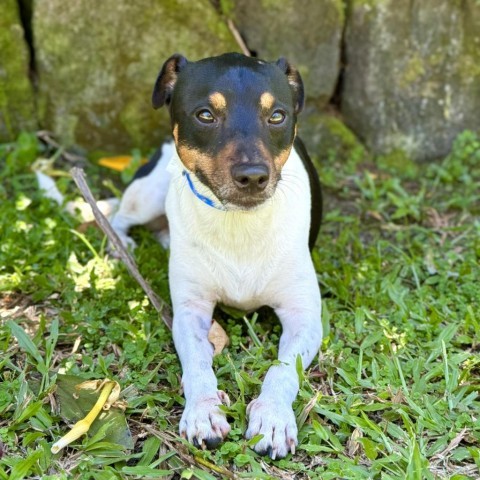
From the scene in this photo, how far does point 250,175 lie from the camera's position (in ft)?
11.4

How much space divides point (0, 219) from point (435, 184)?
3.14m

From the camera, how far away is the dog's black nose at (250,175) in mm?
3479

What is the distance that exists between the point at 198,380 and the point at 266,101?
135 cm

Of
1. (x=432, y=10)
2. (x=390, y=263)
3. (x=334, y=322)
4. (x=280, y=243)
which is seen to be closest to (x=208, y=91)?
(x=280, y=243)

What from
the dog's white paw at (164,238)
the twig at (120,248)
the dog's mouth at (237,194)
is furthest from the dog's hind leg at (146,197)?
the dog's mouth at (237,194)

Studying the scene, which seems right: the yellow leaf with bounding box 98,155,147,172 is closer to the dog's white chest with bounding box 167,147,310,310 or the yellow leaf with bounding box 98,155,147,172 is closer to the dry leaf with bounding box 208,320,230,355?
the dog's white chest with bounding box 167,147,310,310

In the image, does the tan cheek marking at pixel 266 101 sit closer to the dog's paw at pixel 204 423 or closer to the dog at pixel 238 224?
the dog at pixel 238 224

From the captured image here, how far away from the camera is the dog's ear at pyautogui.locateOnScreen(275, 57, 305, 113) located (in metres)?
4.15

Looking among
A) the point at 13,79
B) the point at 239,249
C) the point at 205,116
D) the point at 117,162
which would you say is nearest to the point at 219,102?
the point at 205,116

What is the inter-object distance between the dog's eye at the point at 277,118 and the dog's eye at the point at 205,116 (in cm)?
28

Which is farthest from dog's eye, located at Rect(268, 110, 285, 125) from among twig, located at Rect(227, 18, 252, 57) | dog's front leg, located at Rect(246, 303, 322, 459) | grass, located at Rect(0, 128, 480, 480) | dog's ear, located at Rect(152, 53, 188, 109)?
twig, located at Rect(227, 18, 252, 57)

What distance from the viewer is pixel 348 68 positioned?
6.08m

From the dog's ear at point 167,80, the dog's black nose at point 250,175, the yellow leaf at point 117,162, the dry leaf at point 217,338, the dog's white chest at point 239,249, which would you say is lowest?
the yellow leaf at point 117,162

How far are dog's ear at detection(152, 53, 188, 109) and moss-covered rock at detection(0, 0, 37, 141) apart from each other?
2134 millimetres
